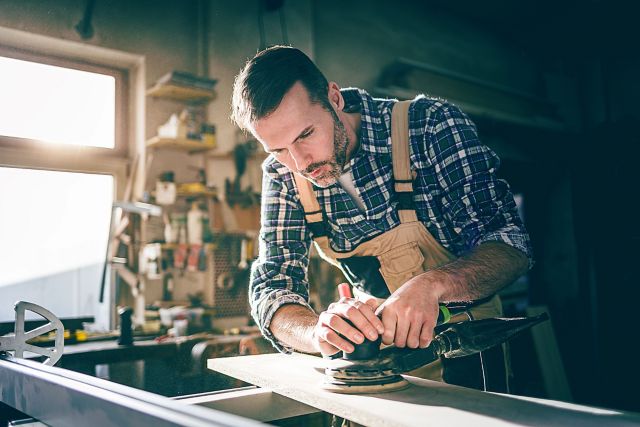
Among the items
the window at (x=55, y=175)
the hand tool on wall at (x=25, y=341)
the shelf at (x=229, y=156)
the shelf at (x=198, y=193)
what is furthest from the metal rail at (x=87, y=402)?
the shelf at (x=229, y=156)

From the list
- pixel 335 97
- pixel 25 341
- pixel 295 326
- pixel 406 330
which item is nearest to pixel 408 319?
pixel 406 330

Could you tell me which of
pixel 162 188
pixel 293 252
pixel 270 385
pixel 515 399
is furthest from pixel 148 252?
pixel 515 399

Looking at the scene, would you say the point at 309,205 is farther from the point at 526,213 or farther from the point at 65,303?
the point at 526,213

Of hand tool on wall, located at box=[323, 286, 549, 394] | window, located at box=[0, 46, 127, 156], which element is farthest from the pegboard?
hand tool on wall, located at box=[323, 286, 549, 394]

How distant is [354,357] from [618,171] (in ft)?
11.5

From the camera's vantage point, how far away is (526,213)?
5238 millimetres

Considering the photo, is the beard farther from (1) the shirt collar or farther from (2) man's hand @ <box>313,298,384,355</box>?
(2) man's hand @ <box>313,298,384,355</box>

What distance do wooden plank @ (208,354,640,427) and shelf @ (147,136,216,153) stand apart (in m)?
2.73

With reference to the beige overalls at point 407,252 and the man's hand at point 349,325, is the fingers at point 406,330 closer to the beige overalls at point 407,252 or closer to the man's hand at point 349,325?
the man's hand at point 349,325

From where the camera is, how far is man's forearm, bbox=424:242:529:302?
3.87 feet

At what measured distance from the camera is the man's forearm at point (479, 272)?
1.18m

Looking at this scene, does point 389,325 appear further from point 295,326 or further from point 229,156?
point 229,156

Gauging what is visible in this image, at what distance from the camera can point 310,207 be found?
1634 mm

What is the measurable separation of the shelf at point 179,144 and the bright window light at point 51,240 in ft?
1.54
